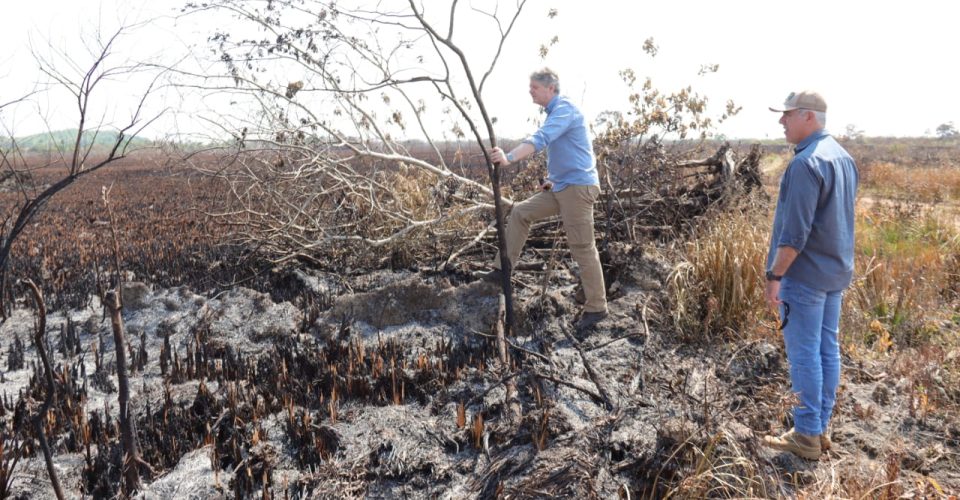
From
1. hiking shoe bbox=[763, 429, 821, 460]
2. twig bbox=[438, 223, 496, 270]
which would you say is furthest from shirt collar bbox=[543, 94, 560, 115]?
twig bbox=[438, 223, 496, 270]

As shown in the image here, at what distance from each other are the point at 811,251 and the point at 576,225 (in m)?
1.87

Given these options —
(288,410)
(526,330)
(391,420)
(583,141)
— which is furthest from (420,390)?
(583,141)

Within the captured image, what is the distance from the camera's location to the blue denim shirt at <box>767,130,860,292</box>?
243 cm

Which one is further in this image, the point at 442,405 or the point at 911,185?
the point at 911,185

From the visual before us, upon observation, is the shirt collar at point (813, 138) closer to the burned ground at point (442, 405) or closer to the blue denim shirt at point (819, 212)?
the blue denim shirt at point (819, 212)

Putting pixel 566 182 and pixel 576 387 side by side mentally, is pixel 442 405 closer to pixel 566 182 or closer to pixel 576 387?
pixel 576 387

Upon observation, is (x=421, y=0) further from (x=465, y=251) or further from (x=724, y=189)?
(x=724, y=189)

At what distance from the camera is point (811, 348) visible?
2594 mm

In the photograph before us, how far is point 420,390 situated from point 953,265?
4780mm

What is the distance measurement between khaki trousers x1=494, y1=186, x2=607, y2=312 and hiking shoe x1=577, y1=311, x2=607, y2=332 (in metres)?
0.03

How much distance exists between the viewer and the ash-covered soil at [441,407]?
110 inches

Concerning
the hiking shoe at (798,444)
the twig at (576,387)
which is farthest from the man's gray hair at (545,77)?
the hiking shoe at (798,444)

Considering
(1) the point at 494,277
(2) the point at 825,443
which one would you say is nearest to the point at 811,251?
(2) the point at 825,443

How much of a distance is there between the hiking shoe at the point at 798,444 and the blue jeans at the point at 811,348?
0.03 metres
